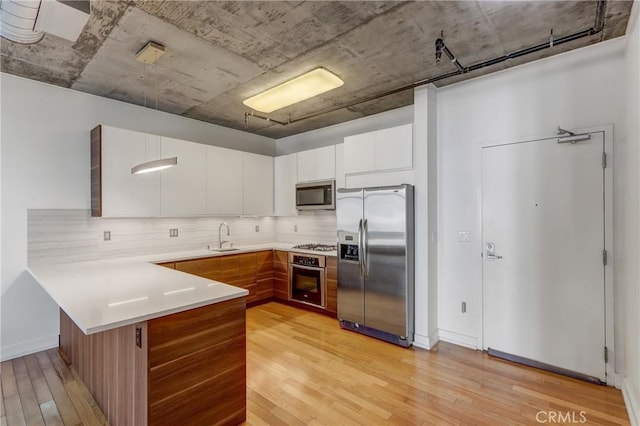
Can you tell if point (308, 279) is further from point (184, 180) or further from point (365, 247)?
point (184, 180)

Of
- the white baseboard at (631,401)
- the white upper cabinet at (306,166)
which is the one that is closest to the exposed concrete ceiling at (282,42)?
the white upper cabinet at (306,166)

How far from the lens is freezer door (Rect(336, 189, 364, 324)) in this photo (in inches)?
142

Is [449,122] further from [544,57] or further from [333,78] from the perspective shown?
[333,78]

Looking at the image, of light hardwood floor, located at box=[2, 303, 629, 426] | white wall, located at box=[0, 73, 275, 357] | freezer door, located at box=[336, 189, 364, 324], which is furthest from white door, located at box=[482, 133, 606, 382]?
white wall, located at box=[0, 73, 275, 357]

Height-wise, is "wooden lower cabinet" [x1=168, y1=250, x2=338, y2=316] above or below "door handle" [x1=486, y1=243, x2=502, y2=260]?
below

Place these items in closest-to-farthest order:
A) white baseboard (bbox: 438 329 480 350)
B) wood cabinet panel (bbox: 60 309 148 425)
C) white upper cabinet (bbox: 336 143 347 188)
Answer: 1. wood cabinet panel (bbox: 60 309 148 425)
2. white baseboard (bbox: 438 329 480 350)
3. white upper cabinet (bbox: 336 143 347 188)

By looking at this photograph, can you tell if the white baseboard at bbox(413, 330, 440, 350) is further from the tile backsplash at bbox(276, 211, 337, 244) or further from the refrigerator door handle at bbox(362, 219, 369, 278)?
the tile backsplash at bbox(276, 211, 337, 244)

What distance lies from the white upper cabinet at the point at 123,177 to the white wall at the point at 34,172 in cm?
23

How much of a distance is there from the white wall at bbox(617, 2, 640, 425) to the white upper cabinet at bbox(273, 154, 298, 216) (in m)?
3.75

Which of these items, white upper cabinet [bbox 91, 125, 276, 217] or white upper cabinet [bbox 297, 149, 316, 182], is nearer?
white upper cabinet [bbox 91, 125, 276, 217]

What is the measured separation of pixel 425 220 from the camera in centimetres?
329

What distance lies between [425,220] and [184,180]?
120 inches

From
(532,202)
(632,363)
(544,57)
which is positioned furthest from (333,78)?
(632,363)

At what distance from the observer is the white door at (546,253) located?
8.46 ft
